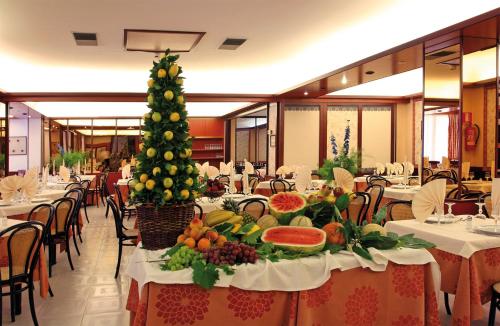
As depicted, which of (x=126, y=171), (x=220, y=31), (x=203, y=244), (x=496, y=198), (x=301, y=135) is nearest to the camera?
(x=203, y=244)

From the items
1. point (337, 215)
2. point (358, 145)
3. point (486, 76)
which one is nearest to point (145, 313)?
point (337, 215)

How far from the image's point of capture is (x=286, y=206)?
2.92 m

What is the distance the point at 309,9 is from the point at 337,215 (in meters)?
3.85

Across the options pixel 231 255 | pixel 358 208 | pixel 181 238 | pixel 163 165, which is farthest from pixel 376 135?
pixel 231 255

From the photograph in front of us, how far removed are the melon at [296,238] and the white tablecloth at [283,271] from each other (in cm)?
6

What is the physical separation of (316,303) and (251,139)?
15297 millimetres

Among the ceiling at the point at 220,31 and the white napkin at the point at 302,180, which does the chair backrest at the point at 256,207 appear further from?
the ceiling at the point at 220,31

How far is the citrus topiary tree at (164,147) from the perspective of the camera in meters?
2.68

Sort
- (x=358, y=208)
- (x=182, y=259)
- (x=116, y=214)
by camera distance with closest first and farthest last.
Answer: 1. (x=182, y=259)
2. (x=116, y=214)
3. (x=358, y=208)

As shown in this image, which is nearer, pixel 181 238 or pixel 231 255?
pixel 231 255

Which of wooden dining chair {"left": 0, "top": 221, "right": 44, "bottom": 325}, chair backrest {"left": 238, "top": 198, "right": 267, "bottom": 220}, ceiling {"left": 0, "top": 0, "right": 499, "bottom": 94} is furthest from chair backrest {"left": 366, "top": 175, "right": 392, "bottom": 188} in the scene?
wooden dining chair {"left": 0, "top": 221, "right": 44, "bottom": 325}

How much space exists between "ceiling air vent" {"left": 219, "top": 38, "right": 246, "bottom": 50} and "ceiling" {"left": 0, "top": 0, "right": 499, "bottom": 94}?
0.40ft

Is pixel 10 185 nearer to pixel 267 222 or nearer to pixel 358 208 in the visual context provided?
pixel 267 222

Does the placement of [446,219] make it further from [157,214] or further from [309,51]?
[309,51]
